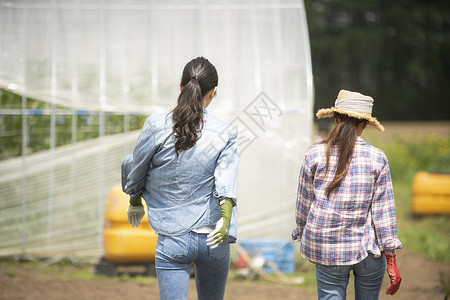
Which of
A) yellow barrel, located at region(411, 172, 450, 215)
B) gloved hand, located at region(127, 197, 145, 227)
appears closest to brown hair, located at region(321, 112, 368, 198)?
gloved hand, located at region(127, 197, 145, 227)

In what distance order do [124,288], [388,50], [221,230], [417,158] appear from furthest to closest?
[388,50] < [417,158] < [124,288] < [221,230]

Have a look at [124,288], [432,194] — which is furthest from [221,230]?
[432,194]

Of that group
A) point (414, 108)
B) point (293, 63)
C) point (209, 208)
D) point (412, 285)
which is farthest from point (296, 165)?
point (414, 108)

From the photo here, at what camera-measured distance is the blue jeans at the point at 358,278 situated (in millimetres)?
2525

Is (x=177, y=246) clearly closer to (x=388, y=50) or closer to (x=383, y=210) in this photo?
(x=383, y=210)

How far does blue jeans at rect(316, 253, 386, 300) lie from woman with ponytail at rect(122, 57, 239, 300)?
0.51m

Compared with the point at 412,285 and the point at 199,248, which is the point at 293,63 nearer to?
the point at 412,285

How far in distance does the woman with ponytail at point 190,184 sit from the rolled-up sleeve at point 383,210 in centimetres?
69

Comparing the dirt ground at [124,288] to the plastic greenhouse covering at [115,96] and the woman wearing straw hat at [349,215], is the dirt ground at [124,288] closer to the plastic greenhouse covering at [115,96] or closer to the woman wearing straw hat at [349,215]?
the plastic greenhouse covering at [115,96]

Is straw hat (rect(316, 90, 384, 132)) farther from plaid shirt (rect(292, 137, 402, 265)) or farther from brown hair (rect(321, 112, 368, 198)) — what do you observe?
plaid shirt (rect(292, 137, 402, 265))

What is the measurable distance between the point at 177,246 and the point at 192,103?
25.5 inches

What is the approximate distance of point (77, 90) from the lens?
6.13 metres

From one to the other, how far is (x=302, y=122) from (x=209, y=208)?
3906 millimetres

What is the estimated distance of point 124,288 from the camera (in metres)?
5.14
